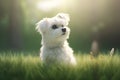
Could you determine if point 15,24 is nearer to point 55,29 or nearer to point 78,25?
point 78,25

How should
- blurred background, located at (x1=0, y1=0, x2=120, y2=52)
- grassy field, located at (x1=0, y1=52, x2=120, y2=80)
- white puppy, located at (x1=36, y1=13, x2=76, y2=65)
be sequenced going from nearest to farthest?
grassy field, located at (x1=0, y1=52, x2=120, y2=80) → white puppy, located at (x1=36, y1=13, x2=76, y2=65) → blurred background, located at (x1=0, y1=0, x2=120, y2=52)

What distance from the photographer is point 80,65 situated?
7547 millimetres

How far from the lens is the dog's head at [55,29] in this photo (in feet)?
26.7

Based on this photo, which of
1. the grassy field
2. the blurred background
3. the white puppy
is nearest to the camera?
the grassy field

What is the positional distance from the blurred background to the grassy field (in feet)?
29.7

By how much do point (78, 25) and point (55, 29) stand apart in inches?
452

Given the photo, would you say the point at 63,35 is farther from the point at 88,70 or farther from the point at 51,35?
the point at 88,70

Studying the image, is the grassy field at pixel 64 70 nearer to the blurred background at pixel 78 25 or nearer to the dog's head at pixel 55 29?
the dog's head at pixel 55 29

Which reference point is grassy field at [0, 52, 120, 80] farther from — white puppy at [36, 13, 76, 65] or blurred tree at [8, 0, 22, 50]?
blurred tree at [8, 0, 22, 50]

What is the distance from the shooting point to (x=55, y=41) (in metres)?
8.24

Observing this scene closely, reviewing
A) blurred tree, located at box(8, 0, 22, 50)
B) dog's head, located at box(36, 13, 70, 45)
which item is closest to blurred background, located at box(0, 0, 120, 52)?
blurred tree, located at box(8, 0, 22, 50)

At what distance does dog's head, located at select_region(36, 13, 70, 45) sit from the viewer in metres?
8.12

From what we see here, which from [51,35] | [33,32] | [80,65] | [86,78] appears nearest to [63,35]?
[51,35]

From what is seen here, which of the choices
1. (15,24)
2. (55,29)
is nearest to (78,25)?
(15,24)
